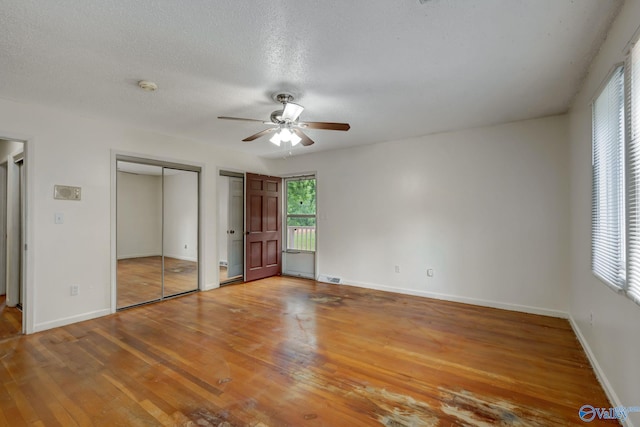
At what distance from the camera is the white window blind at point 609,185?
5.89 ft

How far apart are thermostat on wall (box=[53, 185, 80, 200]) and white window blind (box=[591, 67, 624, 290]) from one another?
16.9 feet

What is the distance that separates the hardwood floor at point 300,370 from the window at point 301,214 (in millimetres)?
2305

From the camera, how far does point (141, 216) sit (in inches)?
168

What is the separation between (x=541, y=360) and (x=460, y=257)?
69.1 inches

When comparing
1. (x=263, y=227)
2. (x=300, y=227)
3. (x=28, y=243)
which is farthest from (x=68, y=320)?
(x=300, y=227)

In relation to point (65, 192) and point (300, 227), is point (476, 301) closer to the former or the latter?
point (300, 227)

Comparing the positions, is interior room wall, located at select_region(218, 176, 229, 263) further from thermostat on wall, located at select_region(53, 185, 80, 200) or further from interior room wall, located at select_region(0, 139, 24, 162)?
interior room wall, located at select_region(0, 139, 24, 162)

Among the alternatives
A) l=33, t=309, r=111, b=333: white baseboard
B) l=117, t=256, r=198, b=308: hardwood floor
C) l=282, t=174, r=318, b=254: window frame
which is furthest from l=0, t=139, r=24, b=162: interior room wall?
l=282, t=174, r=318, b=254: window frame

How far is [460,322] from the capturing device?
3330 millimetres

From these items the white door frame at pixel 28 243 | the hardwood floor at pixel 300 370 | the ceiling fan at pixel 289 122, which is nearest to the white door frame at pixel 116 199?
the hardwood floor at pixel 300 370

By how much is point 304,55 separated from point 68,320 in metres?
3.97

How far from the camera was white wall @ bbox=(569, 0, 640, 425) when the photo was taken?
161 cm

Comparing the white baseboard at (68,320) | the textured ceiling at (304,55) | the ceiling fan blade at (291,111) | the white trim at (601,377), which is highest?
the textured ceiling at (304,55)

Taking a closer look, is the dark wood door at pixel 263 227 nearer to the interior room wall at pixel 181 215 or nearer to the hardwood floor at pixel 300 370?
the interior room wall at pixel 181 215
